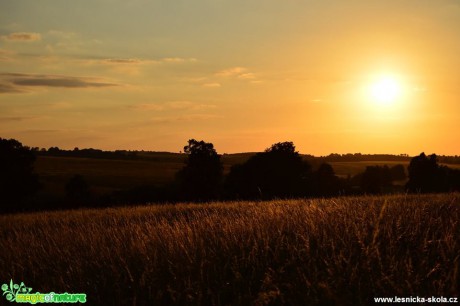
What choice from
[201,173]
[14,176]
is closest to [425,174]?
[201,173]

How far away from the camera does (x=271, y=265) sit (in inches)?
282

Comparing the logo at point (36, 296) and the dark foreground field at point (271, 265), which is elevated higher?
the dark foreground field at point (271, 265)

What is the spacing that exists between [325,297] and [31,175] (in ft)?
145

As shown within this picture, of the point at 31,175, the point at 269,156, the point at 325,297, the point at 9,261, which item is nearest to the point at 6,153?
the point at 31,175

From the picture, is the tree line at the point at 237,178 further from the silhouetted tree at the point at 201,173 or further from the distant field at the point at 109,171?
the distant field at the point at 109,171

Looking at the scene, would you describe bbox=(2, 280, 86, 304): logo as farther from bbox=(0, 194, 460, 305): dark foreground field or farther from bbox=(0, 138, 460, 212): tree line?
bbox=(0, 138, 460, 212): tree line

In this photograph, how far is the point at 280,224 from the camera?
9.12m

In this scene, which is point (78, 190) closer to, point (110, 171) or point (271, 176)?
point (271, 176)

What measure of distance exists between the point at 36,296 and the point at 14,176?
40.1 m

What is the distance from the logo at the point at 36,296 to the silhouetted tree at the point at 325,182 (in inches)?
1593

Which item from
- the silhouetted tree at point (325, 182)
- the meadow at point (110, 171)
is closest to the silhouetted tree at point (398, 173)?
the meadow at point (110, 171)

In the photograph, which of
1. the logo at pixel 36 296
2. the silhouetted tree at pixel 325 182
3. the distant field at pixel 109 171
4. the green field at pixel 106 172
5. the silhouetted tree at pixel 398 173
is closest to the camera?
the logo at pixel 36 296

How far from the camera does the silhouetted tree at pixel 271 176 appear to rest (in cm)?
4491

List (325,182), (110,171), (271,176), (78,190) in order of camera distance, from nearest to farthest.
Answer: (271,176) < (325,182) < (78,190) < (110,171)
